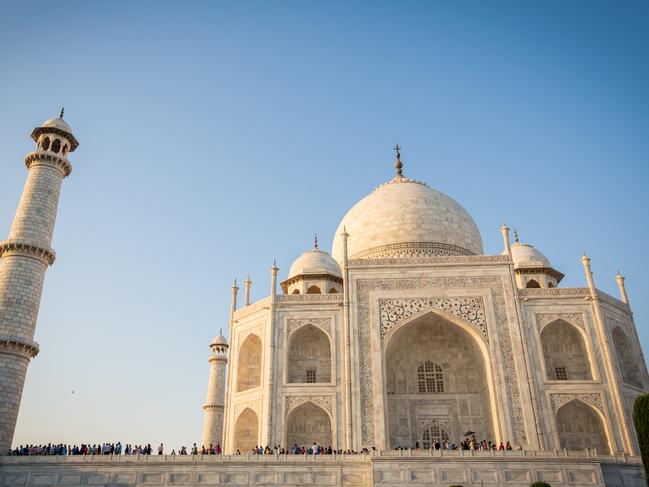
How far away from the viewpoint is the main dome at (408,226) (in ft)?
72.9

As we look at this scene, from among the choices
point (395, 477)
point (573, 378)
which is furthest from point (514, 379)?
point (395, 477)

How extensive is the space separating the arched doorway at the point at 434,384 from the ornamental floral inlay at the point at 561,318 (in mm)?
2162

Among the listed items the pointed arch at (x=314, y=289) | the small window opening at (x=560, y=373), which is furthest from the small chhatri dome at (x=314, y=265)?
the small window opening at (x=560, y=373)

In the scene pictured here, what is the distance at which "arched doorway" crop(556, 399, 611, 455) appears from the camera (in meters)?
17.3

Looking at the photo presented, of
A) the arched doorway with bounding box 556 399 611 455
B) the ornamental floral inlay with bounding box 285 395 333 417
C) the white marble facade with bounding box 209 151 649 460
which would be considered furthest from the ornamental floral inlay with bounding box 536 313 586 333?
the ornamental floral inlay with bounding box 285 395 333 417

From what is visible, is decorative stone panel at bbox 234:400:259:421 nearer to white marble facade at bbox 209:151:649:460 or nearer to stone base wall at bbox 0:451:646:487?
white marble facade at bbox 209:151:649:460

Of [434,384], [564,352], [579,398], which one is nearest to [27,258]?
[434,384]

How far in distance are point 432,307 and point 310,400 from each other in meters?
4.81

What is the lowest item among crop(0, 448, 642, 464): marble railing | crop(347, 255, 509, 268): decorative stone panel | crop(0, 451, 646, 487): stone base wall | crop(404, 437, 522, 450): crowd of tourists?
crop(0, 451, 646, 487): stone base wall

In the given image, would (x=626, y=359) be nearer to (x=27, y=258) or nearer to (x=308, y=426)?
(x=308, y=426)

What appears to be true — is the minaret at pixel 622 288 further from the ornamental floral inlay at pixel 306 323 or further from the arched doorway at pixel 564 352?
the ornamental floral inlay at pixel 306 323

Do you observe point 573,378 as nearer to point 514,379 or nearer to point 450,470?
point 514,379

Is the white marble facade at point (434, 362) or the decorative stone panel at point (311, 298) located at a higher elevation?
the decorative stone panel at point (311, 298)

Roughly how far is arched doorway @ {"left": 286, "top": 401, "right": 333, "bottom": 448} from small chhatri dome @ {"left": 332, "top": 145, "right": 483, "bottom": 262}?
6.75 m
